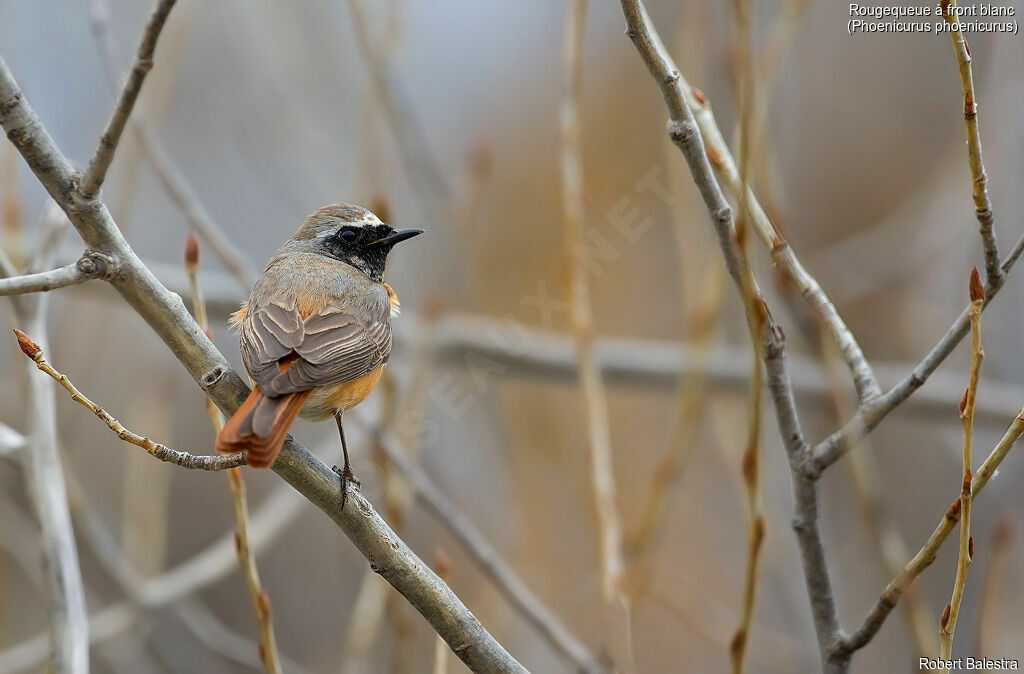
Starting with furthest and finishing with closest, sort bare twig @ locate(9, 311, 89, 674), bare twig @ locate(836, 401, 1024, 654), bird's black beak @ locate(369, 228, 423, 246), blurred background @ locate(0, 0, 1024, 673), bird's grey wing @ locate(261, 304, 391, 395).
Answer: blurred background @ locate(0, 0, 1024, 673) → bird's black beak @ locate(369, 228, 423, 246) → bird's grey wing @ locate(261, 304, 391, 395) → bare twig @ locate(9, 311, 89, 674) → bare twig @ locate(836, 401, 1024, 654)

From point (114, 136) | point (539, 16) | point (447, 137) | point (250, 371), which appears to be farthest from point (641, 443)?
point (114, 136)

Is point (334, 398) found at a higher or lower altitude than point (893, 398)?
higher

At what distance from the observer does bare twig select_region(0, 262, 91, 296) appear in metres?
1.94

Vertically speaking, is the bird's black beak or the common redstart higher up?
the bird's black beak

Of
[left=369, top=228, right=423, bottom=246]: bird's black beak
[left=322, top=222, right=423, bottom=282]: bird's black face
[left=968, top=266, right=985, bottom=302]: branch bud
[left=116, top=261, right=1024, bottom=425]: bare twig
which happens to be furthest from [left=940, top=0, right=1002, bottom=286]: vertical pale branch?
[left=116, top=261, right=1024, bottom=425]: bare twig

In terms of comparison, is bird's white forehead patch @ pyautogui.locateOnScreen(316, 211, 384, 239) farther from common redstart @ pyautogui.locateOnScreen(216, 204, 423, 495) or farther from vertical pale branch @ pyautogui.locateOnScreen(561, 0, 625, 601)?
vertical pale branch @ pyautogui.locateOnScreen(561, 0, 625, 601)

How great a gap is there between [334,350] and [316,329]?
0.15 m

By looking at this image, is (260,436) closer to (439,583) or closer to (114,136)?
(439,583)

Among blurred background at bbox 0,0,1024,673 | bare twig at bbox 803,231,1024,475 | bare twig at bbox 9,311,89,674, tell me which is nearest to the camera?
bare twig at bbox 803,231,1024,475

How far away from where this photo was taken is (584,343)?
10.2 ft

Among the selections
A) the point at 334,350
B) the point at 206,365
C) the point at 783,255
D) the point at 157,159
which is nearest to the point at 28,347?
the point at 206,365
